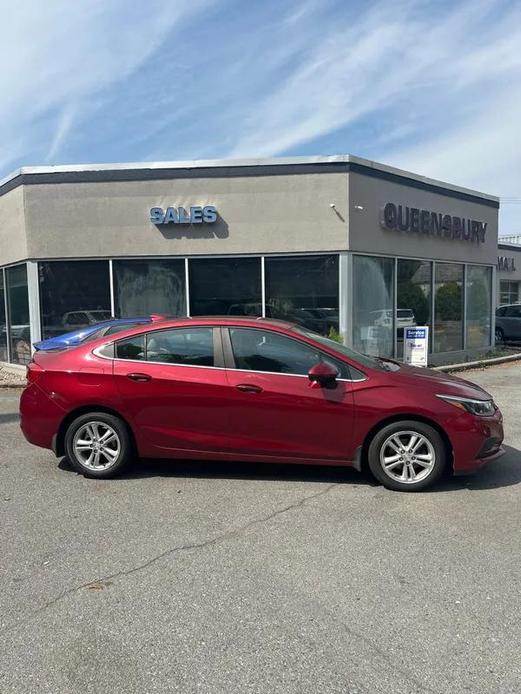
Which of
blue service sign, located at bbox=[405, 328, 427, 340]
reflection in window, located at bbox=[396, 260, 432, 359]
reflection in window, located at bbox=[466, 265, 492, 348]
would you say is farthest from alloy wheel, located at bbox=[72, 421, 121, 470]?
reflection in window, located at bbox=[466, 265, 492, 348]

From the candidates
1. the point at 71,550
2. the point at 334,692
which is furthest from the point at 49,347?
the point at 334,692

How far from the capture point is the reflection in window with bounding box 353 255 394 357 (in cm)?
1278

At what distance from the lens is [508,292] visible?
33.2 metres

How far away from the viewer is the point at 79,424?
5.64 metres

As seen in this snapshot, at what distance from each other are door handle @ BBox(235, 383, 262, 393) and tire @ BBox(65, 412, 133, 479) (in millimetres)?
1218

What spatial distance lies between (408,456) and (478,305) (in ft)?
42.8

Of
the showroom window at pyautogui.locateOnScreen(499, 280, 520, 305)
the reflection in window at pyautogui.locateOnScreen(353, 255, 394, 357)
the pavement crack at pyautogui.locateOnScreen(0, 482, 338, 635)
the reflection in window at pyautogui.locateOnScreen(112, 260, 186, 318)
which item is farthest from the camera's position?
the showroom window at pyautogui.locateOnScreen(499, 280, 520, 305)

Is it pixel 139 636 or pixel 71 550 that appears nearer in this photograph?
pixel 139 636

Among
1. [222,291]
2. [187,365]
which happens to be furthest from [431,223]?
[187,365]

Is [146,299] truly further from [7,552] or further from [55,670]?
[55,670]

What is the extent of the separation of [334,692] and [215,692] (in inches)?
20.9

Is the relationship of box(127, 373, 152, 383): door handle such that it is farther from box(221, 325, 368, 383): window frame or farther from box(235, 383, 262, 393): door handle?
box(235, 383, 262, 393): door handle

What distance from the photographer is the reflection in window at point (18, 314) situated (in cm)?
1337

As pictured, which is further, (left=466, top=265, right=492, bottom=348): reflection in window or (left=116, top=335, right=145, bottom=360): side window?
(left=466, top=265, right=492, bottom=348): reflection in window
